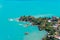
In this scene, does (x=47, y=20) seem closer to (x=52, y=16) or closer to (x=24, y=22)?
(x=52, y=16)

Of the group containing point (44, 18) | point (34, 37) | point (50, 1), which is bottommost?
point (34, 37)

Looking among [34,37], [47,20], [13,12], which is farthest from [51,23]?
[13,12]

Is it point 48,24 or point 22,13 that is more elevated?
point 22,13
